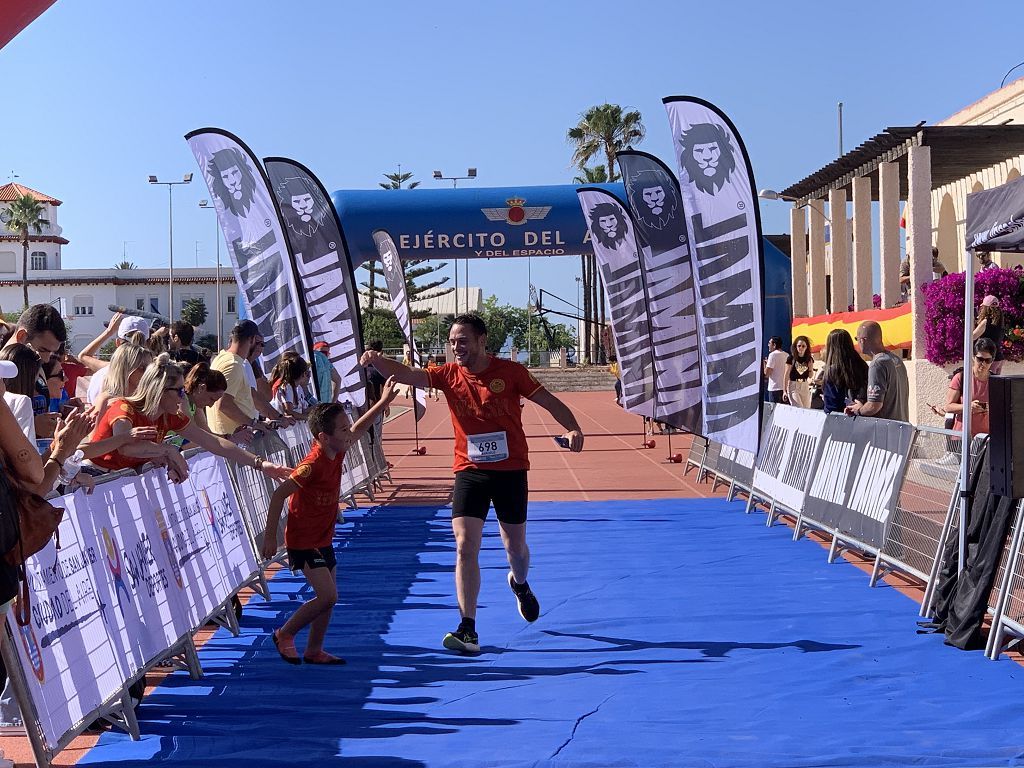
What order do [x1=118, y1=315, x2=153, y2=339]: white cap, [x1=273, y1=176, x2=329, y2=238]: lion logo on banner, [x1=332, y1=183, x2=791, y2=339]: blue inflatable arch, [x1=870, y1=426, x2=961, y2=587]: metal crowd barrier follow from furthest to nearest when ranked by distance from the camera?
Result: [x1=332, y1=183, x2=791, y2=339]: blue inflatable arch < [x1=273, y1=176, x2=329, y2=238]: lion logo on banner < [x1=118, y1=315, x2=153, y2=339]: white cap < [x1=870, y1=426, x2=961, y2=587]: metal crowd barrier

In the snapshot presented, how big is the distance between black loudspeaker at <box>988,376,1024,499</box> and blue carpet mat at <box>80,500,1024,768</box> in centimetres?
99

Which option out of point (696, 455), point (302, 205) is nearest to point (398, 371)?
point (302, 205)

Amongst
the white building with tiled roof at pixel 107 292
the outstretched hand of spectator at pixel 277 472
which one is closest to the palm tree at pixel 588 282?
the white building with tiled roof at pixel 107 292

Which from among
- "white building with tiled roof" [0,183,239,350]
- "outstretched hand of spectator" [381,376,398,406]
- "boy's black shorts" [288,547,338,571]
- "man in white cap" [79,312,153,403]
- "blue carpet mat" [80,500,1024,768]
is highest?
"white building with tiled roof" [0,183,239,350]

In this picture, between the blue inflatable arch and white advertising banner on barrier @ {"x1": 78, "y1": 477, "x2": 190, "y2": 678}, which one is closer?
white advertising banner on barrier @ {"x1": 78, "y1": 477, "x2": 190, "y2": 678}

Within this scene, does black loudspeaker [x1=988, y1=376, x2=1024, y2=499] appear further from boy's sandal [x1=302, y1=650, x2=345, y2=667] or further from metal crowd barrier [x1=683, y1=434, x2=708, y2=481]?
metal crowd barrier [x1=683, y1=434, x2=708, y2=481]

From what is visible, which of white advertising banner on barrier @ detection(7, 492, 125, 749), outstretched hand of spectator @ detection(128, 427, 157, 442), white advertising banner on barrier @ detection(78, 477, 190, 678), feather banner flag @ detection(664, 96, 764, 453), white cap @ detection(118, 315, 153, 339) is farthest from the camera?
feather banner flag @ detection(664, 96, 764, 453)

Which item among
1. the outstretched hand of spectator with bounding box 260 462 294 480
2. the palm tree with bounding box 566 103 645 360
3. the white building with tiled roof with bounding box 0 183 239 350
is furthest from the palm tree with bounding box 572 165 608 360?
the outstretched hand of spectator with bounding box 260 462 294 480

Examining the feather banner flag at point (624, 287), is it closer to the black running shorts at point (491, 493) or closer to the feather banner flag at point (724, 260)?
the feather banner flag at point (724, 260)

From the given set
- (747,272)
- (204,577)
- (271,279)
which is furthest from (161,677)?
(271,279)

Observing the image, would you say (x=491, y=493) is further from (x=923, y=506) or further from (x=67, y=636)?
(x=923, y=506)

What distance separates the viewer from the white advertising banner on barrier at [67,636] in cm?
498

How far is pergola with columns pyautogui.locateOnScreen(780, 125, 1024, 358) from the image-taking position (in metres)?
21.2

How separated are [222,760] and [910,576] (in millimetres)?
5788
